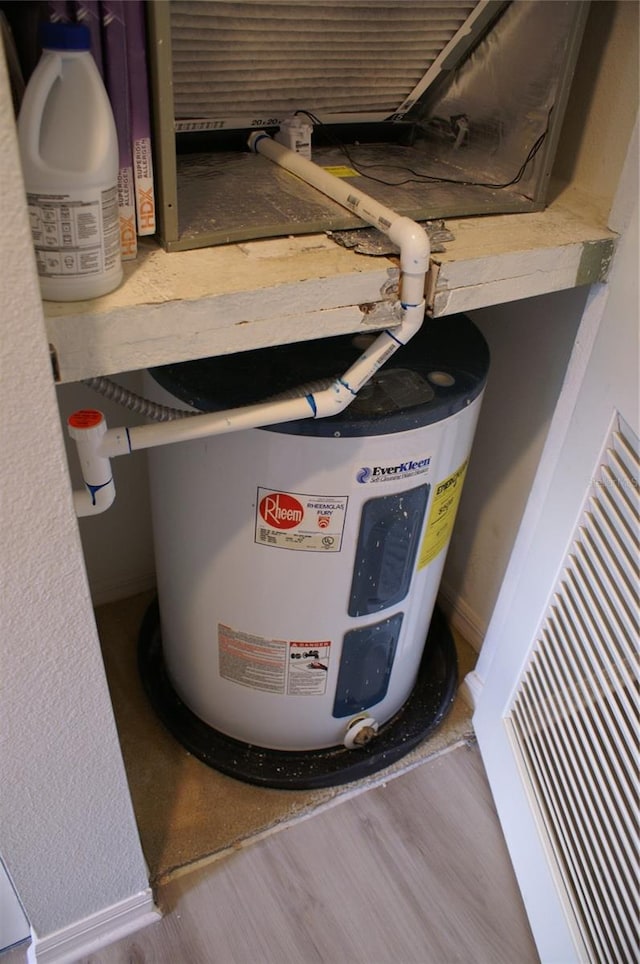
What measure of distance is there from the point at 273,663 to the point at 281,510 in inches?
11.8

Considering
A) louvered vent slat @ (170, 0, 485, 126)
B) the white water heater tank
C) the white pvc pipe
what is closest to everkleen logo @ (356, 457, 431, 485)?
the white water heater tank

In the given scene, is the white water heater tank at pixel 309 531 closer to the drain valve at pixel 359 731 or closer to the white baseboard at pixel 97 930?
the drain valve at pixel 359 731

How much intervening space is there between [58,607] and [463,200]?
0.67 m

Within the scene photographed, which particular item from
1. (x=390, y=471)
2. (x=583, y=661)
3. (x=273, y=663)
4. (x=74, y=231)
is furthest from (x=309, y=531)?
(x=74, y=231)

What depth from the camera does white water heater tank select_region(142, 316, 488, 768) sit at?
0.91 metres

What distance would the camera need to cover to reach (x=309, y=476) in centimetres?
91

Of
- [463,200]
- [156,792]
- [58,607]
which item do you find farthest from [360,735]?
[463,200]

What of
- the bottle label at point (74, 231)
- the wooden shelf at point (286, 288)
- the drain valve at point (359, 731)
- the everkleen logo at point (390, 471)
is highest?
the bottle label at point (74, 231)

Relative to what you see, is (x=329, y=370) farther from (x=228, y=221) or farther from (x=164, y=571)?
(x=164, y=571)

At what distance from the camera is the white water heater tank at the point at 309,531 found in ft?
2.97

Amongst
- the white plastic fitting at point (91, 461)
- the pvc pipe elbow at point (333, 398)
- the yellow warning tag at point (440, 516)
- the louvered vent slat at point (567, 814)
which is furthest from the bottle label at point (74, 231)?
the louvered vent slat at point (567, 814)

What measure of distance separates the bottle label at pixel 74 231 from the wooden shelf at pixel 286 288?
1.3 inches

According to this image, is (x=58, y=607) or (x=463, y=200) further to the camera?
(x=463, y=200)

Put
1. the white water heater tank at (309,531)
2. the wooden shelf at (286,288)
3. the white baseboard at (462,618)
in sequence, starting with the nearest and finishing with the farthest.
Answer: the wooden shelf at (286,288) < the white water heater tank at (309,531) < the white baseboard at (462,618)
